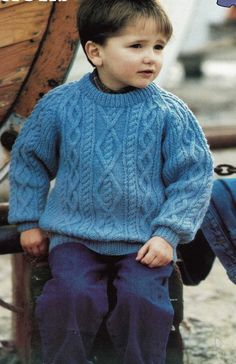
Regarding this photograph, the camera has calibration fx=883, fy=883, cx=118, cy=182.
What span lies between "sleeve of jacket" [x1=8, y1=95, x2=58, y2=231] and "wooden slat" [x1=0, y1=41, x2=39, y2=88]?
0.40 metres

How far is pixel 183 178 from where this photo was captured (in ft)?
8.73

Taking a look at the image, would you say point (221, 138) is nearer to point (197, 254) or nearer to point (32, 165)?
point (197, 254)

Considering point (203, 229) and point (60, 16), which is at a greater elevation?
point (60, 16)

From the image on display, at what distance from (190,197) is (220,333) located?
49.1 inches

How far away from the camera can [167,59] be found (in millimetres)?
4273

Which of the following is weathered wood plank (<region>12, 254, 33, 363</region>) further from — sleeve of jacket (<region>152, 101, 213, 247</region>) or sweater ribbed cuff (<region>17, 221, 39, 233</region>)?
sleeve of jacket (<region>152, 101, 213, 247</region>)

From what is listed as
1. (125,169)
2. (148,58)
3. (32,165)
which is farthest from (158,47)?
(32,165)

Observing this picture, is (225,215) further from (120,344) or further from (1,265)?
(1,265)

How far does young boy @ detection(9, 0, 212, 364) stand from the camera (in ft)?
8.35

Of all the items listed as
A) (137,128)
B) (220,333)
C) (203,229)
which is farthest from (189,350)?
(137,128)

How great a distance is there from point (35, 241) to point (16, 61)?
726mm

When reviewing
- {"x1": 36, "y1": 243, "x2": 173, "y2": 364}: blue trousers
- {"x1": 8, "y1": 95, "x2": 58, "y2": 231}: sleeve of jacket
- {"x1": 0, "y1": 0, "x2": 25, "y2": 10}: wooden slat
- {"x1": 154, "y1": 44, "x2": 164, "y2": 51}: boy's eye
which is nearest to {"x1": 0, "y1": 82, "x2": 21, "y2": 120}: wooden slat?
{"x1": 0, "y1": 0, "x2": 25, "y2": 10}: wooden slat

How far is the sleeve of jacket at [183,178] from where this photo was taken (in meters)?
2.61

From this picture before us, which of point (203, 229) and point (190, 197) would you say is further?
point (203, 229)
